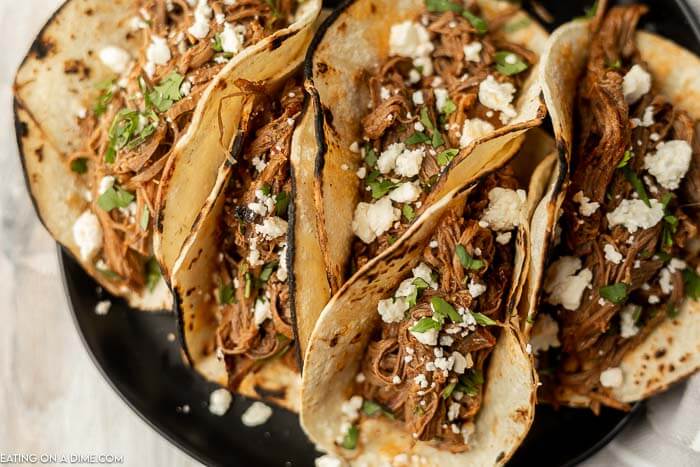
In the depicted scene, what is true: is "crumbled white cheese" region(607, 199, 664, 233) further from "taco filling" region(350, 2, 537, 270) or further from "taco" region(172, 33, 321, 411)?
"taco" region(172, 33, 321, 411)

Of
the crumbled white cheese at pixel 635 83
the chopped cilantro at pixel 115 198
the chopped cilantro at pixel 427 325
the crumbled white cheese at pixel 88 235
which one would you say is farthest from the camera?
the crumbled white cheese at pixel 88 235

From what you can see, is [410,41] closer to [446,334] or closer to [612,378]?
[446,334]

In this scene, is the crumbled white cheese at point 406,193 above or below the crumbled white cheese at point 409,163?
below

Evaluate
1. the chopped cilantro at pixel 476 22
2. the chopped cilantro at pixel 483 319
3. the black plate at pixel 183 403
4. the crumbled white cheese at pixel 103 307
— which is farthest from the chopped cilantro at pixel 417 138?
the crumbled white cheese at pixel 103 307

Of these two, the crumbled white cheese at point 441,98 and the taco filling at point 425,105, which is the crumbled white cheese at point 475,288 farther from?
the crumbled white cheese at point 441,98

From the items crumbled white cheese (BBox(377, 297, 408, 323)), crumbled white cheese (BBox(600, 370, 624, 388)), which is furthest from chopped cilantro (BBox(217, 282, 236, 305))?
crumbled white cheese (BBox(600, 370, 624, 388))

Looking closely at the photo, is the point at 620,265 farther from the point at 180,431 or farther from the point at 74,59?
the point at 74,59

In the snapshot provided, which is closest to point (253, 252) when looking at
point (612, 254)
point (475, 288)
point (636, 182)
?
point (475, 288)
